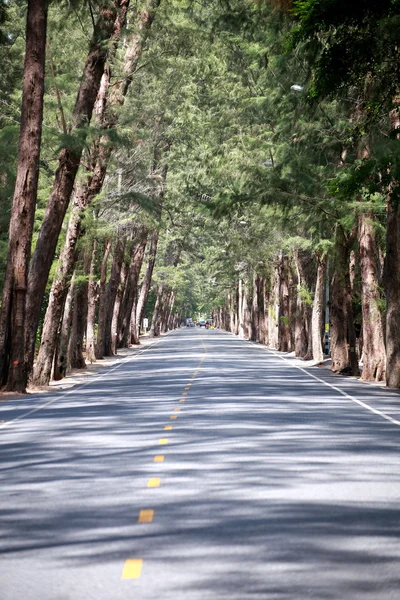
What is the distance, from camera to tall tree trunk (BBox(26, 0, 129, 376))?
2827 centimetres

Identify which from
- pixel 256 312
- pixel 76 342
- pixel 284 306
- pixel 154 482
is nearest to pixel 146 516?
pixel 154 482

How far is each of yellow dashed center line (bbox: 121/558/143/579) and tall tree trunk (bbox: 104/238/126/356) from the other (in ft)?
143

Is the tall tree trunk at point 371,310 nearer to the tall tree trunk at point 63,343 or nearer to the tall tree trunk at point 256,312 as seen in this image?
the tall tree trunk at point 63,343

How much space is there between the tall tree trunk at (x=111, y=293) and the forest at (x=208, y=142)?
1187mm

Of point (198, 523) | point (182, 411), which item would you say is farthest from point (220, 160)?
point (198, 523)

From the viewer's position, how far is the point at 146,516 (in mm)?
9023

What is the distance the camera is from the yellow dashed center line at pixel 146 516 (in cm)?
883

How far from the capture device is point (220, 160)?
143 ft

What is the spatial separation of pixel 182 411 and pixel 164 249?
82.0 metres

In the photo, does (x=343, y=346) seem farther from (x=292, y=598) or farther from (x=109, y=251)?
(x=292, y=598)

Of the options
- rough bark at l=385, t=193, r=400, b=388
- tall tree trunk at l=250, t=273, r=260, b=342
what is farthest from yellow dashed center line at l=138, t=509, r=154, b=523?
tall tree trunk at l=250, t=273, r=260, b=342

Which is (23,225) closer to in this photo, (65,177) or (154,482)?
(65,177)

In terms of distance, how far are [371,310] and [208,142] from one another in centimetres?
1710

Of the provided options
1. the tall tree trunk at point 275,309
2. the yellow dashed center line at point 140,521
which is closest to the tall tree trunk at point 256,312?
the tall tree trunk at point 275,309
